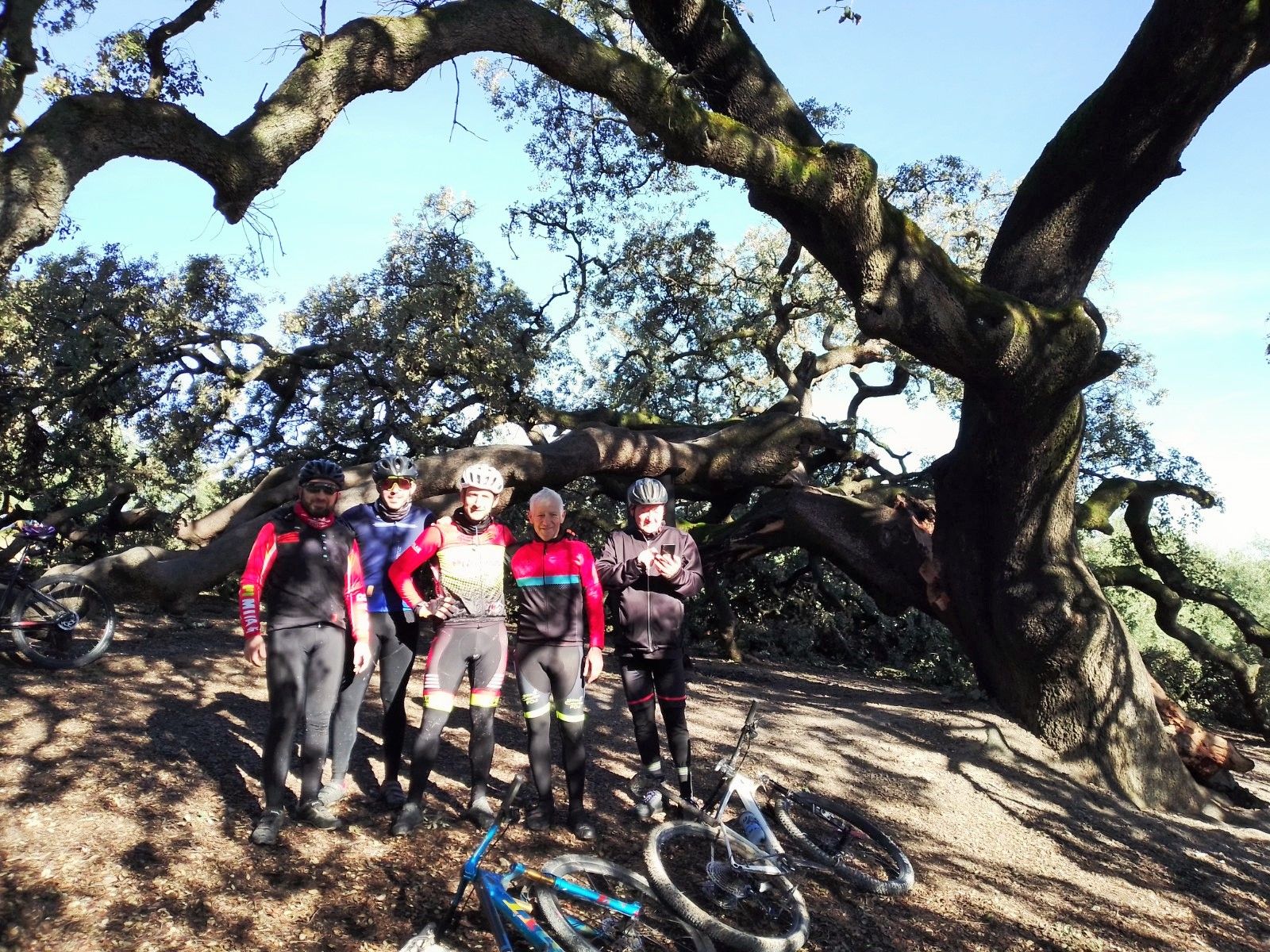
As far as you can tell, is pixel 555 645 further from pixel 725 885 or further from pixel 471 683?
pixel 725 885

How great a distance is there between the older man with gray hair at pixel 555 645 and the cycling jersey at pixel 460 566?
0.15m

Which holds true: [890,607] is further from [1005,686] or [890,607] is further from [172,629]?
[172,629]

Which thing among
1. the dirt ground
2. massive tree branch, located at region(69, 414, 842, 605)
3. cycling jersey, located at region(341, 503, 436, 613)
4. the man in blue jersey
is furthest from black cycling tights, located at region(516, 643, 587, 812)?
massive tree branch, located at region(69, 414, 842, 605)

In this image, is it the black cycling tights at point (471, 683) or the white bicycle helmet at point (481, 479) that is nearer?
the black cycling tights at point (471, 683)

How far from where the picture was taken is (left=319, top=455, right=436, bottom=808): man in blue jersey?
4.83 m

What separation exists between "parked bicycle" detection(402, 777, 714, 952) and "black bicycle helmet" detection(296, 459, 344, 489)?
203cm

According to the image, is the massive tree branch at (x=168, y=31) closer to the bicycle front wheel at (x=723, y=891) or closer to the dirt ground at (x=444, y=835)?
the dirt ground at (x=444, y=835)

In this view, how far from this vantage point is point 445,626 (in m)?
→ 4.71

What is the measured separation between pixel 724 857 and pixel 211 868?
2.36 metres

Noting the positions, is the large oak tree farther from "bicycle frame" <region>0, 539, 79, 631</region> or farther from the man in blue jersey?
the man in blue jersey

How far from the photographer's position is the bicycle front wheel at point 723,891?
369 centimetres

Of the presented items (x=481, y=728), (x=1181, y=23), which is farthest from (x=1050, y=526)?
(x=481, y=728)

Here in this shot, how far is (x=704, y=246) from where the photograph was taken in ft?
45.9

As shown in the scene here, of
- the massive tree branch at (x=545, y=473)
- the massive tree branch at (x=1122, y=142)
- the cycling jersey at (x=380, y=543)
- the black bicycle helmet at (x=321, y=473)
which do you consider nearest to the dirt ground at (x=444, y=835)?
the massive tree branch at (x=545, y=473)
